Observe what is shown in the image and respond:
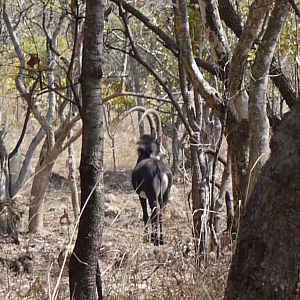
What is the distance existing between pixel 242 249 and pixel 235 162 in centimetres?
332

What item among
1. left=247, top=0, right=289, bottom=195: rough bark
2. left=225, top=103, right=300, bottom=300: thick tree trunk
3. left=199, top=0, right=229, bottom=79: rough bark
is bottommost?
left=225, top=103, right=300, bottom=300: thick tree trunk

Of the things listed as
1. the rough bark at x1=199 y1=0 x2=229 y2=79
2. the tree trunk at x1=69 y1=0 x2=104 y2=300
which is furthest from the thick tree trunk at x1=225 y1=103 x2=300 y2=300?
the rough bark at x1=199 y1=0 x2=229 y2=79

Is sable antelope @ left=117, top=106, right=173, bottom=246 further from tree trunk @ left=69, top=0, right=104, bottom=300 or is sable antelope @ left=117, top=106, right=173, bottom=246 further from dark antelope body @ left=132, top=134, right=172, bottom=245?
tree trunk @ left=69, top=0, right=104, bottom=300

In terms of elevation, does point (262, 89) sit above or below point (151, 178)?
below

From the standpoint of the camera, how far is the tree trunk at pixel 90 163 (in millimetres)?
3406

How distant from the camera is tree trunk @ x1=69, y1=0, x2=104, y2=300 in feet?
11.2

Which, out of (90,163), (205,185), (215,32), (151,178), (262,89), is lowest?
(90,163)

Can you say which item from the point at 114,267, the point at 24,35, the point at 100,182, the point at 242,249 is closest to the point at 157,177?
the point at 24,35

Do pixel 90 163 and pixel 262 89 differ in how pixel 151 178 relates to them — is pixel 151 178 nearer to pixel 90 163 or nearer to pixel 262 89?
pixel 262 89

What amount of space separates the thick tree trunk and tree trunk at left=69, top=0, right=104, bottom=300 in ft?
4.57

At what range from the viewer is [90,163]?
3420 mm

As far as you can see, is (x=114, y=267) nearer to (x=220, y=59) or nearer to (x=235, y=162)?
(x=235, y=162)

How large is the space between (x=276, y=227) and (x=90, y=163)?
5.02 ft

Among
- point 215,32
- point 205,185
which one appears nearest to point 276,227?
point 215,32
